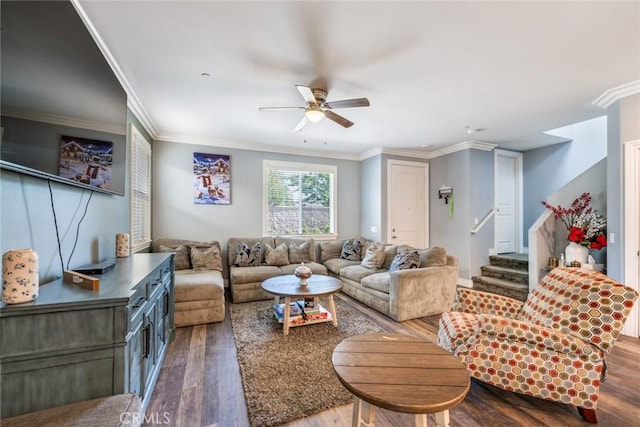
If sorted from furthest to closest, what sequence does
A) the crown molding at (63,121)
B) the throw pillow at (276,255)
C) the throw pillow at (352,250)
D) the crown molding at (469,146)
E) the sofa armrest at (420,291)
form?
the throw pillow at (352,250) → the crown molding at (469,146) → the throw pillow at (276,255) → the sofa armrest at (420,291) → the crown molding at (63,121)

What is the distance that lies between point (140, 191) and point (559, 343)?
4.76 m

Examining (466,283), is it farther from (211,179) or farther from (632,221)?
(211,179)

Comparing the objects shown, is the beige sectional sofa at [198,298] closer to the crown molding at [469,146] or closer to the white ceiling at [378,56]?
the white ceiling at [378,56]

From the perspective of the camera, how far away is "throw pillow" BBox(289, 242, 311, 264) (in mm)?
4770

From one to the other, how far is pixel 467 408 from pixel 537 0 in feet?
8.98

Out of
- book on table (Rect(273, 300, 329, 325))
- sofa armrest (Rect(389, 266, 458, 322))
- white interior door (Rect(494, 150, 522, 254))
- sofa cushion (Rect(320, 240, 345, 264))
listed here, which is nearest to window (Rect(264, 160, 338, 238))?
sofa cushion (Rect(320, 240, 345, 264))

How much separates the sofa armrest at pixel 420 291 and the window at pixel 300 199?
250 centimetres

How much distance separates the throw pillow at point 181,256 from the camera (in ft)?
13.0

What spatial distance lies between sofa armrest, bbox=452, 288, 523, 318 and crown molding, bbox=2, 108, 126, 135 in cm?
323

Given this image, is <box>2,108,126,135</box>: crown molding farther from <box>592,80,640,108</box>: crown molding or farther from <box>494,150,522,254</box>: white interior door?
<box>494,150,522,254</box>: white interior door

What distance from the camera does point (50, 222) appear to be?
1617mm

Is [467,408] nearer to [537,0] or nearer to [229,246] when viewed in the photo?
[537,0]

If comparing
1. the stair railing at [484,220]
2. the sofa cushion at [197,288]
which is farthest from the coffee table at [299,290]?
the stair railing at [484,220]

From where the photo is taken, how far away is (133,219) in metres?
3.37
